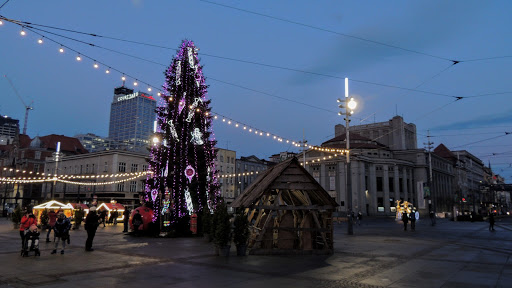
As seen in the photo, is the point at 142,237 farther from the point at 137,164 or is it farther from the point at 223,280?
the point at 137,164

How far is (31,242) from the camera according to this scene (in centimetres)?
1247

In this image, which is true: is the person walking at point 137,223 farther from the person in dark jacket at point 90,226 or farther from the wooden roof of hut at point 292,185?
the wooden roof of hut at point 292,185

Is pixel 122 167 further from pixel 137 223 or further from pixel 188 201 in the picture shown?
pixel 188 201

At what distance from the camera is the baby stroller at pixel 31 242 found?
Answer: 12305 millimetres

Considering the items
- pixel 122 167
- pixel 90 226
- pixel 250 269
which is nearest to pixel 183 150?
pixel 90 226

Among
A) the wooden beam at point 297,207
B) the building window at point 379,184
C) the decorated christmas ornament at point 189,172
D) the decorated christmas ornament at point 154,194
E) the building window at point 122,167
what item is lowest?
the wooden beam at point 297,207

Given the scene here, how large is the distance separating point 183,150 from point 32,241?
1109 cm

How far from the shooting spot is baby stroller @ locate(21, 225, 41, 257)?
12.3 m

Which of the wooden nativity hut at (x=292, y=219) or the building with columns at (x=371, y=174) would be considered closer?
the wooden nativity hut at (x=292, y=219)

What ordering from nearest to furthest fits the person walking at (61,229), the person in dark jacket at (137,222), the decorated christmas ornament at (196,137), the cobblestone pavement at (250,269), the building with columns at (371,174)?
the cobblestone pavement at (250,269), the person walking at (61,229), the person in dark jacket at (137,222), the decorated christmas ornament at (196,137), the building with columns at (371,174)

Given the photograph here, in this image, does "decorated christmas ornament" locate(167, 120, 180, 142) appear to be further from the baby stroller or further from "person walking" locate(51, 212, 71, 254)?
the baby stroller

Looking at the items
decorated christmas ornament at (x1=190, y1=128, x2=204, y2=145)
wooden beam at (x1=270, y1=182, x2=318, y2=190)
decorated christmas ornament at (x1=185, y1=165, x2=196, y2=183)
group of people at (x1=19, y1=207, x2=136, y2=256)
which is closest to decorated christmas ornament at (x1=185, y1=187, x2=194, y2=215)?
decorated christmas ornament at (x1=185, y1=165, x2=196, y2=183)

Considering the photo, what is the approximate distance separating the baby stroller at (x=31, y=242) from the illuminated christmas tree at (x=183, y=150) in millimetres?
9416

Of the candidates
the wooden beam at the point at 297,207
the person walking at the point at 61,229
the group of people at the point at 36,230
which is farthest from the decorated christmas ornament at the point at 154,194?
the wooden beam at the point at 297,207
